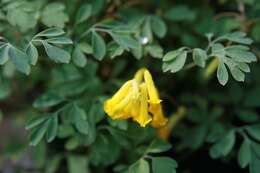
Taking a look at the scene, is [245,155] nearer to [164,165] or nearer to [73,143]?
[164,165]

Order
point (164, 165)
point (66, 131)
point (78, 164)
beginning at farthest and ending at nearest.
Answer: point (78, 164) → point (66, 131) → point (164, 165)

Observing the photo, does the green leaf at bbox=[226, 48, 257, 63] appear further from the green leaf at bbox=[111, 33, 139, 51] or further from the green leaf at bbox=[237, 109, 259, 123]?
the green leaf at bbox=[237, 109, 259, 123]

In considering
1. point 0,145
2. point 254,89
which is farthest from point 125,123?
point 0,145

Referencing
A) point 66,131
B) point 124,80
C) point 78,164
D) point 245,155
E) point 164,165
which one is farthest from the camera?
point 124,80

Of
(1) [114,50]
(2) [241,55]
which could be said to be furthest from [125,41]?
(2) [241,55]

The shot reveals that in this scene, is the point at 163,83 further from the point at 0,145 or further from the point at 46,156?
the point at 0,145

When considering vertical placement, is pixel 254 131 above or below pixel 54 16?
below

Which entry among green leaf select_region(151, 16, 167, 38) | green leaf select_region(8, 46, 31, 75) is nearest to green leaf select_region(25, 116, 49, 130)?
green leaf select_region(8, 46, 31, 75)
